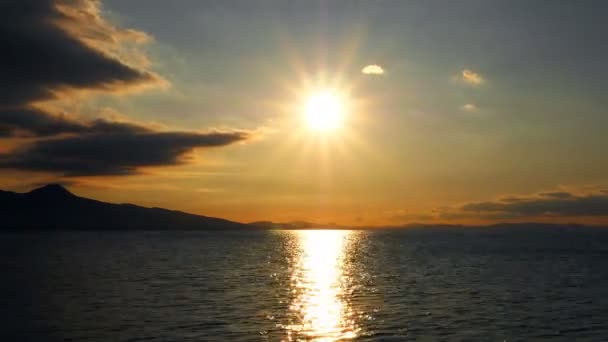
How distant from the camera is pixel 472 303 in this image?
6112 centimetres

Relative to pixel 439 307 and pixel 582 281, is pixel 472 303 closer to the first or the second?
pixel 439 307

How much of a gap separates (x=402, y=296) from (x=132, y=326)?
35.0m

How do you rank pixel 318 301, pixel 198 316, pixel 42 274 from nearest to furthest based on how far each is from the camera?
pixel 198 316
pixel 318 301
pixel 42 274

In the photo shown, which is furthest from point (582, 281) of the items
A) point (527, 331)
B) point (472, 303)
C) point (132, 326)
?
point (132, 326)

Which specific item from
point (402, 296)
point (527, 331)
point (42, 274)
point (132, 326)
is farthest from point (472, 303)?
point (42, 274)

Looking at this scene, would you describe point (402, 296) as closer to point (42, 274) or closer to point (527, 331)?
point (527, 331)

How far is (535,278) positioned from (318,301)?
4936cm

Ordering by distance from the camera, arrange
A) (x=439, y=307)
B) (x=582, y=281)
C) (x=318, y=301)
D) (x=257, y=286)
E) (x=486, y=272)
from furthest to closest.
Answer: (x=486, y=272) → (x=582, y=281) → (x=257, y=286) → (x=318, y=301) → (x=439, y=307)

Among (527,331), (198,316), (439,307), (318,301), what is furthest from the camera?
(318,301)

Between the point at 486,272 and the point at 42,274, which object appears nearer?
the point at 42,274

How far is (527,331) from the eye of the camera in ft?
151

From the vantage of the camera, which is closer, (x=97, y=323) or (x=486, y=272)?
(x=97, y=323)

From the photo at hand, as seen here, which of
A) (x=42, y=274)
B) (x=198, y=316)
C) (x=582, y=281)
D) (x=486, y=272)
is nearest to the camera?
(x=198, y=316)

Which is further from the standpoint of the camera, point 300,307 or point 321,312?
point 300,307
